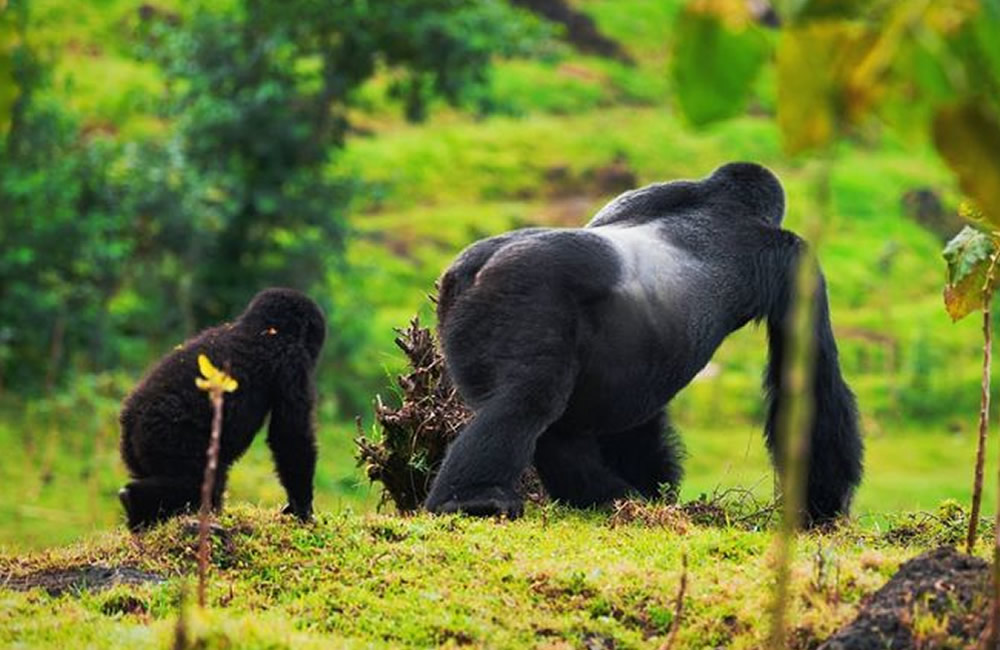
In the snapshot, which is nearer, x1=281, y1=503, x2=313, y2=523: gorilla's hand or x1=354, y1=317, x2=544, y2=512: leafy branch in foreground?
x1=281, y1=503, x2=313, y2=523: gorilla's hand

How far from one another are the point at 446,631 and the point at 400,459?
3160 millimetres

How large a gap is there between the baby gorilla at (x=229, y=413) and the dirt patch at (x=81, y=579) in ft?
4.18

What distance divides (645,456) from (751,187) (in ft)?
5.11

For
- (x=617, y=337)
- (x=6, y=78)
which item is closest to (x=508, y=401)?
(x=617, y=337)

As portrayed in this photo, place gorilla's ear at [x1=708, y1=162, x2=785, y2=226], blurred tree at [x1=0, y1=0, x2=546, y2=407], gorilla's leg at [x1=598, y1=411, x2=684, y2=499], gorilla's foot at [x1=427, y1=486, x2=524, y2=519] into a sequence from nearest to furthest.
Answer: gorilla's foot at [x1=427, y1=486, x2=524, y2=519]
gorilla's ear at [x1=708, y1=162, x2=785, y2=226]
gorilla's leg at [x1=598, y1=411, x2=684, y2=499]
blurred tree at [x1=0, y1=0, x2=546, y2=407]

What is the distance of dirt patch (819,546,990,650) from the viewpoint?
542cm

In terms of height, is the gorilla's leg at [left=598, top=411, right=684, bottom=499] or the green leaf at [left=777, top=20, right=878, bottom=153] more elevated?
the green leaf at [left=777, top=20, right=878, bottom=153]

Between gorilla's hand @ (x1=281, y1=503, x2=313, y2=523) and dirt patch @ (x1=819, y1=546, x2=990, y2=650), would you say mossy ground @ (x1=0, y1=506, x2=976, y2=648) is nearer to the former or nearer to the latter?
dirt patch @ (x1=819, y1=546, x2=990, y2=650)

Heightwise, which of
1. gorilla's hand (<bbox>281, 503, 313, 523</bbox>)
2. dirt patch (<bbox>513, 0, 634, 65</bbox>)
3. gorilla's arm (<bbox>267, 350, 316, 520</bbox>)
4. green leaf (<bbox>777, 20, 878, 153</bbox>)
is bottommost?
gorilla's hand (<bbox>281, 503, 313, 523</bbox>)

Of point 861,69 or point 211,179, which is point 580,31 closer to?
point 211,179

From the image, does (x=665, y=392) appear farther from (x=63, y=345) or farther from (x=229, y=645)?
(x=63, y=345)

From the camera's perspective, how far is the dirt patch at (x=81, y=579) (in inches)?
259

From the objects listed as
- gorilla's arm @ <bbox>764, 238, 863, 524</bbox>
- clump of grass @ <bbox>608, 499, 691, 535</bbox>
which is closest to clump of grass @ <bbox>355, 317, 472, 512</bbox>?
clump of grass @ <bbox>608, 499, 691, 535</bbox>

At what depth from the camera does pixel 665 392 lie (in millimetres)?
8758
